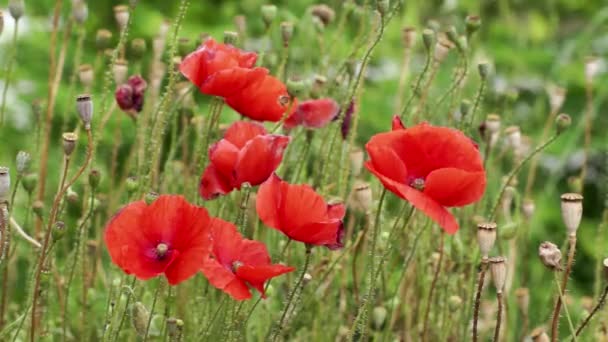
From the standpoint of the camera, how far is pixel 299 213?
0.99 meters

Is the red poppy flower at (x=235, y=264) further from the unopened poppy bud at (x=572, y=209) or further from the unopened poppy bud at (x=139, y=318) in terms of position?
the unopened poppy bud at (x=572, y=209)

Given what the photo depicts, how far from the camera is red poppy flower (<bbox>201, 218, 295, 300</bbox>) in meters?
0.94

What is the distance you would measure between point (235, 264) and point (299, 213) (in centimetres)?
7

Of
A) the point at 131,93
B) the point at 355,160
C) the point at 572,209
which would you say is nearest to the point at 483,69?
the point at 355,160

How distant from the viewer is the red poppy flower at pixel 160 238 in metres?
0.93

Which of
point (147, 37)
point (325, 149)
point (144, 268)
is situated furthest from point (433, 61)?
point (147, 37)

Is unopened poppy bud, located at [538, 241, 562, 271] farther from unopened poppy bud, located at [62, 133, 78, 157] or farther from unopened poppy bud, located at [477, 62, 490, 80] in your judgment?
unopened poppy bud, located at [62, 133, 78, 157]

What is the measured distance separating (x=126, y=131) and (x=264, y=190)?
1668mm

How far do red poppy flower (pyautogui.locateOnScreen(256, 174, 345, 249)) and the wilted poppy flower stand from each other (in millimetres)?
341

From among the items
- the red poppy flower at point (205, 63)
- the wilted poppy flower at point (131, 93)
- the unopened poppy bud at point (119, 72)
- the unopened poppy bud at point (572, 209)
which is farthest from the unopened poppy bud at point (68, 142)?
the unopened poppy bud at point (572, 209)

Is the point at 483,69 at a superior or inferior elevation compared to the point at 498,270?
superior

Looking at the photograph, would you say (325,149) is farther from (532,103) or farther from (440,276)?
(532,103)

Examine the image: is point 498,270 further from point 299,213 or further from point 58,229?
point 58,229

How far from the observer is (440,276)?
1.43 m
